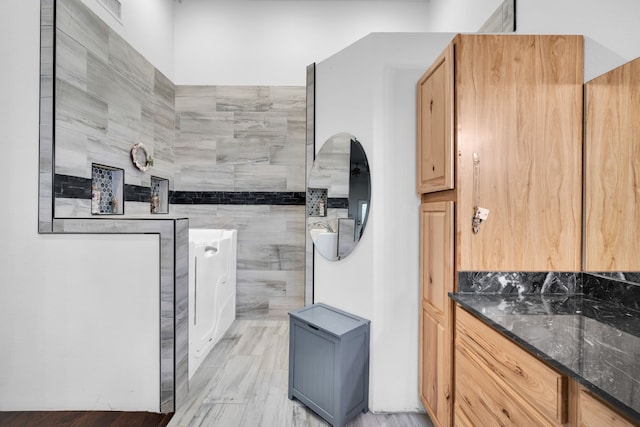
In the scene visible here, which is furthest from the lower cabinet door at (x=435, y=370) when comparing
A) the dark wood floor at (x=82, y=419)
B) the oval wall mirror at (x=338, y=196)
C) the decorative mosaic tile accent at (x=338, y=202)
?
the dark wood floor at (x=82, y=419)

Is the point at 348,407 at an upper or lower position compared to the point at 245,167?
lower

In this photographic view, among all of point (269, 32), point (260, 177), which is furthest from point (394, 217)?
point (269, 32)

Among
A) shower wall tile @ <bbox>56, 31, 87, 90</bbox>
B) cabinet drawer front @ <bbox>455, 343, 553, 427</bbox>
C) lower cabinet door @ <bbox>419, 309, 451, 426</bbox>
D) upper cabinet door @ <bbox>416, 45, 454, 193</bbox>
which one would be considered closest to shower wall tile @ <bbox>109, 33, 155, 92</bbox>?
shower wall tile @ <bbox>56, 31, 87, 90</bbox>

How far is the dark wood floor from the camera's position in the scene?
1.68 m

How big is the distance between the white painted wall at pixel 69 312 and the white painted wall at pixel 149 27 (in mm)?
664

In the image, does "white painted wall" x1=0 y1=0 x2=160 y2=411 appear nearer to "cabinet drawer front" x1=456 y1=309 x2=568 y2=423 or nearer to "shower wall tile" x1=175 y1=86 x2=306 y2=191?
"shower wall tile" x1=175 y1=86 x2=306 y2=191

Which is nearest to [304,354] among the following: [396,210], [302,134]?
[396,210]

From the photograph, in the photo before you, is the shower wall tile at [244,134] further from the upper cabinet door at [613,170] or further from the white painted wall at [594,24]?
the upper cabinet door at [613,170]

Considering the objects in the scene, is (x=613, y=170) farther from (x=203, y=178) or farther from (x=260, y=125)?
(x=203, y=178)

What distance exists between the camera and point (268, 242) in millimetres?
3275

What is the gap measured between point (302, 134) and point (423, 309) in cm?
223

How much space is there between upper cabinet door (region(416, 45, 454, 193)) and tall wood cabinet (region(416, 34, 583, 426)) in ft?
0.04

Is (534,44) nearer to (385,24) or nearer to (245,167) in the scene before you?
(385,24)

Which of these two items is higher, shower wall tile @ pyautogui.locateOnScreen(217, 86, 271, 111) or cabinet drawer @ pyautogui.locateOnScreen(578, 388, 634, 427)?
shower wall tile @ pyautogui.locateOnScreen(217, 86, 271, 111)
